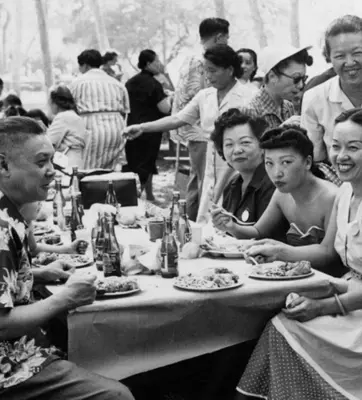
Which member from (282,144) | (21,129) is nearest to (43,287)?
(21,129)

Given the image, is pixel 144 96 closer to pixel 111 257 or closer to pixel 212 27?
pixel 212 27

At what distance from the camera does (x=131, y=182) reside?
14.6ft

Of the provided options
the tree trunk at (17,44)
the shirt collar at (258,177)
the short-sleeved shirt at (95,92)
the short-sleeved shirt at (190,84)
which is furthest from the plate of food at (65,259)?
the tree trunk at (17,44)

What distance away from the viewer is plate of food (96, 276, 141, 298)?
2.31 meters

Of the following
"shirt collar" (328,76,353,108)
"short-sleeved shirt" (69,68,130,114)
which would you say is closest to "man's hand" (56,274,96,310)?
"shirt collar" (328,76,353,108)

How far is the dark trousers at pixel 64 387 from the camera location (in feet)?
6.76

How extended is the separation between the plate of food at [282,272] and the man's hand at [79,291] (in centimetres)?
65

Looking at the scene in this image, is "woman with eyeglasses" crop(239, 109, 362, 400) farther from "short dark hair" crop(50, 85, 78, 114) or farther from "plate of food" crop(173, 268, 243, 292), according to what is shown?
"short dark hair" crop(50, 85, 78, 114)

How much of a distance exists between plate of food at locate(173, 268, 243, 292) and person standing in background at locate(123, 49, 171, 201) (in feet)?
19.6

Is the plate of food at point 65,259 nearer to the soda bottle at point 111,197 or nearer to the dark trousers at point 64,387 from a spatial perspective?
the dark trousers at point 64,387

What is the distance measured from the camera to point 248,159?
3682 millimetres

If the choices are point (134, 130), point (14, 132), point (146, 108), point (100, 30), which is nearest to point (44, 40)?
point (100, 30)

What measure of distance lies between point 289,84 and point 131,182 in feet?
4.04

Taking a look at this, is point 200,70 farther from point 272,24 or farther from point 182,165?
point 272,24
